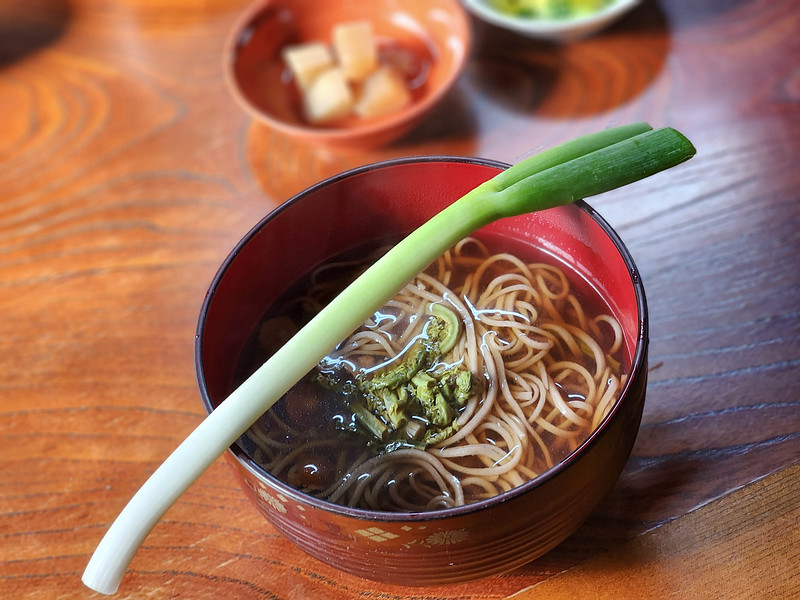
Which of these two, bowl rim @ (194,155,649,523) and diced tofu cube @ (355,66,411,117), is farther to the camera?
diced tofu cube @ (355,66,411,117)

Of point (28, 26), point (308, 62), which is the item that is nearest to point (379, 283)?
point (308, 62)

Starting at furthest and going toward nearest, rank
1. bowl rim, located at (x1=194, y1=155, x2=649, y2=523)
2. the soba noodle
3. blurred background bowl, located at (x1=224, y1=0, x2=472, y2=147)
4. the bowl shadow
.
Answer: the bowl shadow < blurred background bowl, located at (x1=224, y1=0, x2=472, y2=147) < the soba noodle < bowl rim, located at (x1=194, y1=155, x2=649, y2=523)

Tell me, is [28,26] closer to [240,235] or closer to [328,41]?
[328,41]

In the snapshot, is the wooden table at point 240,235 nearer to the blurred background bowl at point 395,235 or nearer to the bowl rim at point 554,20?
the bowl rim at point 554,20

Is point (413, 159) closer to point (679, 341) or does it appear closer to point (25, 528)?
point (679, 341)

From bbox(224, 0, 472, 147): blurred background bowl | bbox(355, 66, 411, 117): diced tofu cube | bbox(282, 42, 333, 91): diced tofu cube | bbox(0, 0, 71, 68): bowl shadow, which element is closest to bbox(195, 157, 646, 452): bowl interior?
bbox(224, 0, 472, 147): blurred background bowl

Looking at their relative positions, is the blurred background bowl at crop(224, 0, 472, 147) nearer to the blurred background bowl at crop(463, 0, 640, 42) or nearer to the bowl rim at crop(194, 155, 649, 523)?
the blurred background bowl at crop(463, 0, 640, 42)

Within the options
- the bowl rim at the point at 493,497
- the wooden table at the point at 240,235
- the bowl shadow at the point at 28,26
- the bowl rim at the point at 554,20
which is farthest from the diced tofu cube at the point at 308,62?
the bowl rim at the point at 493,497
